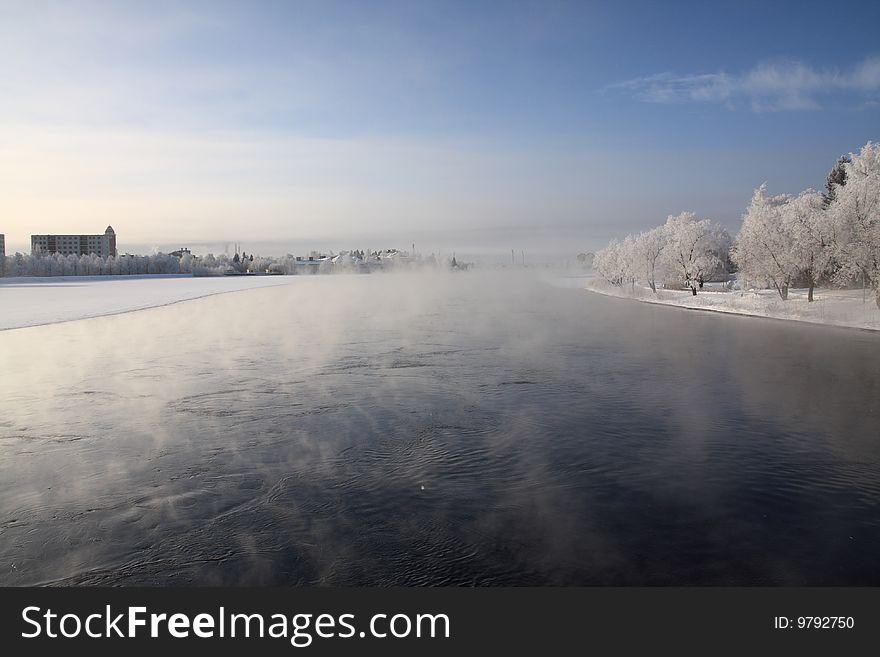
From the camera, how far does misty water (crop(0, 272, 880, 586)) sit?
782cm

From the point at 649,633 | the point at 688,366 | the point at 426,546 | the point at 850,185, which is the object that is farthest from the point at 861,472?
the point at 850,185

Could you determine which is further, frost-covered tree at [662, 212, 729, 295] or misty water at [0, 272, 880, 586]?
frost-covered tree at [662, 212, 729, 295]

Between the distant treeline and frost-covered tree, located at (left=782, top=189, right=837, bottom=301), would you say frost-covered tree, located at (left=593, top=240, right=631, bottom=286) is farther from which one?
frost-covered tree, located at (left=782, top=189, right=837, bottom=301)

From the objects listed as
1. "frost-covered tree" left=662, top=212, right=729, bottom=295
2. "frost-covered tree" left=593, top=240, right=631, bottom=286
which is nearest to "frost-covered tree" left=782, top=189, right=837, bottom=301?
"frost-covered tree" left=662, top=212, right=729, bottom=295

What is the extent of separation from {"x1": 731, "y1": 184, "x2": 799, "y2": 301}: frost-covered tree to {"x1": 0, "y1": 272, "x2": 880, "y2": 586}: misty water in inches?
1392

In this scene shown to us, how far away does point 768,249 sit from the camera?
5928cm

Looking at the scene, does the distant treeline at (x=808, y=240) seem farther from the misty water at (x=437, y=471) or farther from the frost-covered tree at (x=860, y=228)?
the misty water at (x=437, y=471)

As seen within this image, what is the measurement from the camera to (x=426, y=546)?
8219mm

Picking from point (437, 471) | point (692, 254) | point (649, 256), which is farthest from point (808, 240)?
point (437, 471)

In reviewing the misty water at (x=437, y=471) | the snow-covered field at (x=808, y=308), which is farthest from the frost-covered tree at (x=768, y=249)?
the misty water at (x=437, y=471)

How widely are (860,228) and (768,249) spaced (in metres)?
12.4

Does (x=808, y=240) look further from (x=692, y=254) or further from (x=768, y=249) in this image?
(x=692, y=254)

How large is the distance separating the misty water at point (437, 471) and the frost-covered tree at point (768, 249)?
3536cm

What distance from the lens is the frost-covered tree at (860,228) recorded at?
44875 millimetres
